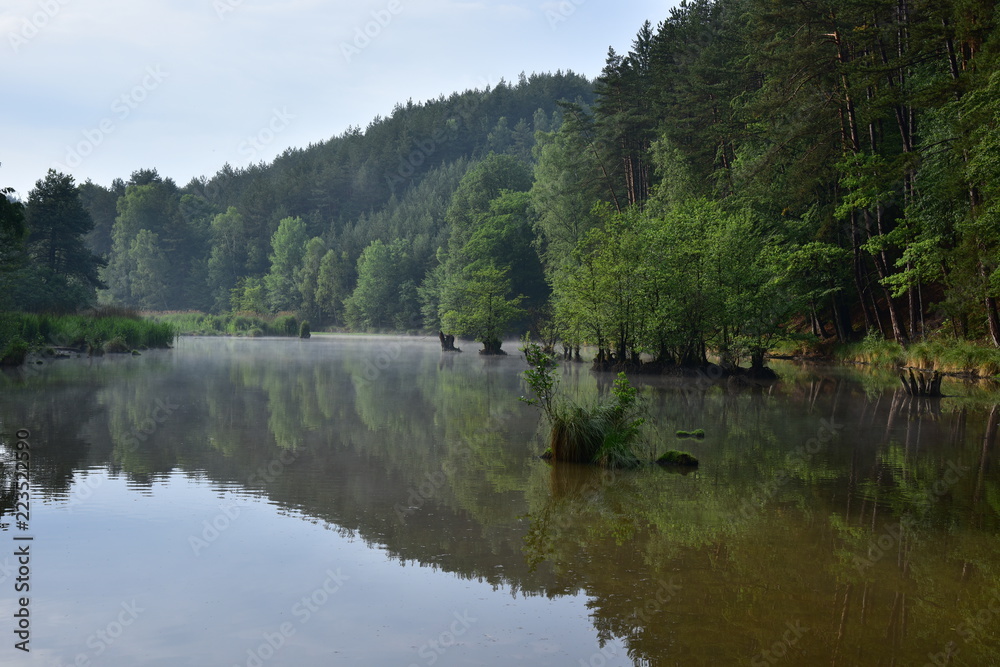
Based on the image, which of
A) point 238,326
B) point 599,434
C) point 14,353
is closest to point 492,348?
point 14,353

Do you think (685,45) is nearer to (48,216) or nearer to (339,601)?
(48,216)

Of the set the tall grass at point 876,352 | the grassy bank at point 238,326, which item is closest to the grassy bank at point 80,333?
the grassy bank at point 238,326

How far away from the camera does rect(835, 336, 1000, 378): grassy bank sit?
28109 mm

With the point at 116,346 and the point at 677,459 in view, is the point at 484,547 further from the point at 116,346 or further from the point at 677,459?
the point at 116,346

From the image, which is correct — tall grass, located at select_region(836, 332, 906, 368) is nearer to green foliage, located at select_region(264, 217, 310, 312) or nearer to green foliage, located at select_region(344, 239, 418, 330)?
green foliage, located at select_region(344, 239, 418, 330)

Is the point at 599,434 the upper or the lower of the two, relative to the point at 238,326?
lower

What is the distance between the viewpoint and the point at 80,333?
44.3 metres

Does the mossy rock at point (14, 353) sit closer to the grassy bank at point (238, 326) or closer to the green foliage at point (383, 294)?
the grassy bank at point (238, 326)

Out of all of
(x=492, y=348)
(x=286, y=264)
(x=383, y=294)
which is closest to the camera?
(x=492, y=348)

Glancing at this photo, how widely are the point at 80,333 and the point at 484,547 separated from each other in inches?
1693

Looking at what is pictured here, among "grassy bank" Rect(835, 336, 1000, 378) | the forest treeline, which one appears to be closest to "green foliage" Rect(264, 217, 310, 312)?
the forest treeline

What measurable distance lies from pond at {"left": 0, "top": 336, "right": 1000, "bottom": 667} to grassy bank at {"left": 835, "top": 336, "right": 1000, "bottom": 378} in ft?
38.4

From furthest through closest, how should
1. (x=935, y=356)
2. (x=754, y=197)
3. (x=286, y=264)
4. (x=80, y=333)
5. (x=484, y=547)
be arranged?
(x=286, y=264), (x=80, y=333), (x=754, y=197), (x=935, y=356), (x=484, y=547)

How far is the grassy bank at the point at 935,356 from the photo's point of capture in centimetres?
2811
